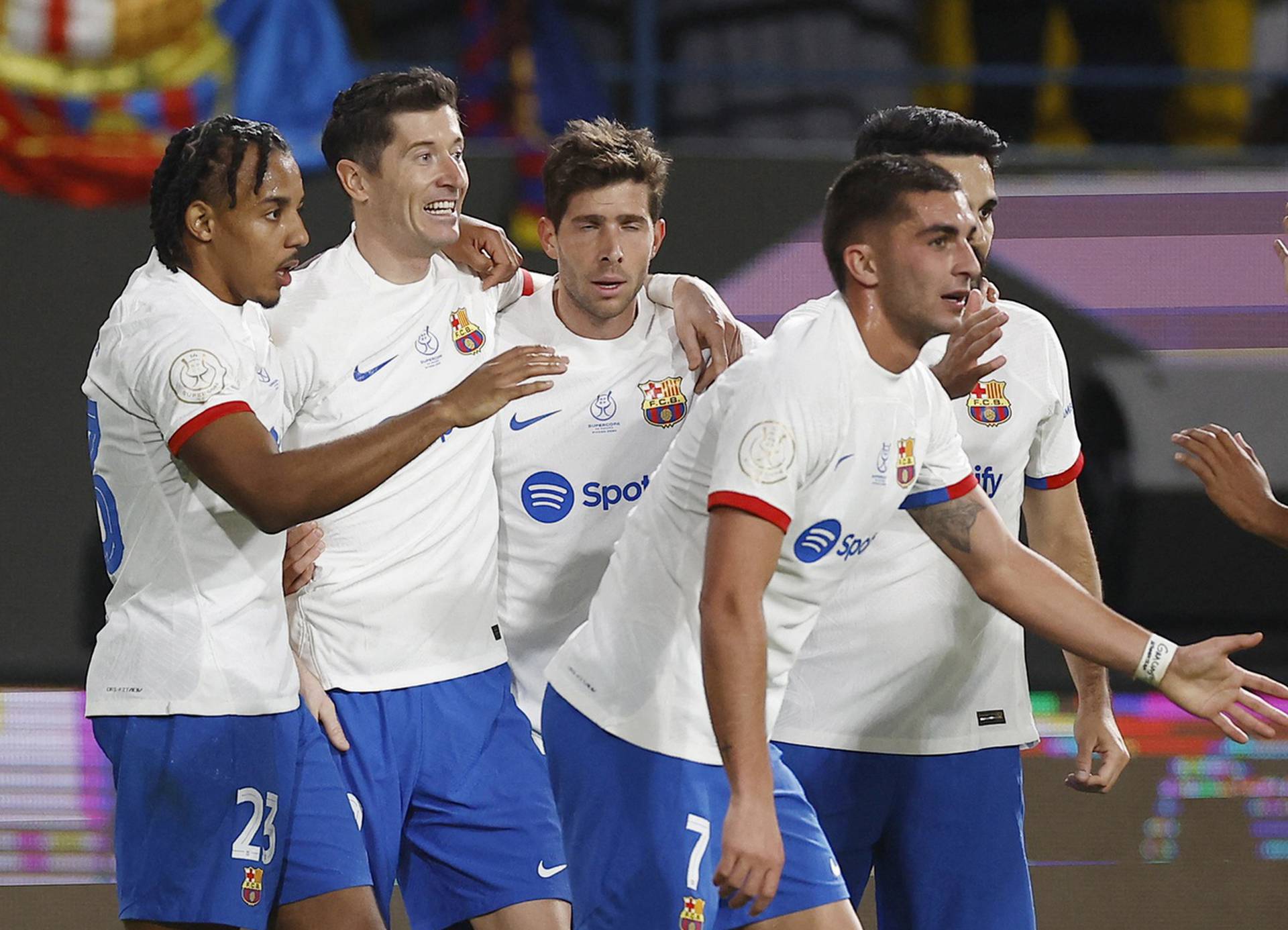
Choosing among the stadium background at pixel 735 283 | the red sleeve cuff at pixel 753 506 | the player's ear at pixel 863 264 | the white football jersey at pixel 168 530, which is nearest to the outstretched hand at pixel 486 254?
the white football jersey at pixel 168 530

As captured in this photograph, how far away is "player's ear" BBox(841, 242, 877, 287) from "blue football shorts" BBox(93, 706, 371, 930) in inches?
53.8

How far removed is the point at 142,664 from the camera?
124 inches

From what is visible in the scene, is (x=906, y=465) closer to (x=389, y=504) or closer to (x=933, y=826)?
(x=933, y=826)

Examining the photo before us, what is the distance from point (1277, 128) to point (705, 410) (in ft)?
30.2

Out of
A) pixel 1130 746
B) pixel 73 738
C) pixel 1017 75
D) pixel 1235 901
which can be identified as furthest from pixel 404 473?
pixel 1017 75

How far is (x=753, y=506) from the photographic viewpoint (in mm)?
2811

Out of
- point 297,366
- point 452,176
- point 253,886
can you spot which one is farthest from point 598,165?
point 253,886

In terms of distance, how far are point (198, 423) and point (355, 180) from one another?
1.17 meters

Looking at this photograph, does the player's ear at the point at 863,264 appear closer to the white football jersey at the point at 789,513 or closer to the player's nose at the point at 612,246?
the white football jersey at the point at 789,513

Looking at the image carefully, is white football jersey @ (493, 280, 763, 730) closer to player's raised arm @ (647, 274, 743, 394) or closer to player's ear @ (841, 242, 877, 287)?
player's raised arm @ (647, 274, 743, 394)

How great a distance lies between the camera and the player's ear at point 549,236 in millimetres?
4148

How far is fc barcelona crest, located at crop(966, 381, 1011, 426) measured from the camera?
12.6 ft

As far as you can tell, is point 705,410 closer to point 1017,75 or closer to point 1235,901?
point 1235,901

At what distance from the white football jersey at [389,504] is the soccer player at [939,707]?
0.78m
